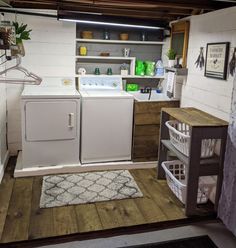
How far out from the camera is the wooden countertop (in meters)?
2.69

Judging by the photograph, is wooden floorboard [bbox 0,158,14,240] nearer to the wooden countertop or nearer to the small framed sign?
the wooden countertop

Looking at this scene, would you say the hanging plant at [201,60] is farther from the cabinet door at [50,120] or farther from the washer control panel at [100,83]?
the cabinet door at [50,120]

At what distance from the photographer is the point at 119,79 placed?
4.21 meters

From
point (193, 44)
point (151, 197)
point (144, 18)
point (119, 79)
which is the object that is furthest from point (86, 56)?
point (151, 197)

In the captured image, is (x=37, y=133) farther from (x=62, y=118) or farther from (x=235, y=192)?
(x=235, y=192)

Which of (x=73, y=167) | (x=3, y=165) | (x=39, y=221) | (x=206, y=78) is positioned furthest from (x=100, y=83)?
(x=39, y=221)

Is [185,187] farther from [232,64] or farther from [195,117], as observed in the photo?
[232,64]

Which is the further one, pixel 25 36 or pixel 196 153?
pixel 25 36

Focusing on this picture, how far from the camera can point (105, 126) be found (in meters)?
3.67

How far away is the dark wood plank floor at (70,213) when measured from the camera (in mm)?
2484

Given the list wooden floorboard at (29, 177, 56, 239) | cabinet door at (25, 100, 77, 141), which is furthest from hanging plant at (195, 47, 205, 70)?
wooden floorboard at (29, 177, 56, 239)

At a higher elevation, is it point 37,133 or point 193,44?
point 193,44

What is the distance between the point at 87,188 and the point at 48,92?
1.27 meters

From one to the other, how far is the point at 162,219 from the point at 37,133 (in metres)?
1.70
